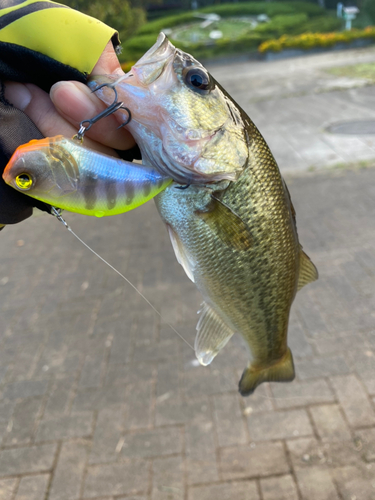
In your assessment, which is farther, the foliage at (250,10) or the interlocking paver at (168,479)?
the foliage at (250,10)

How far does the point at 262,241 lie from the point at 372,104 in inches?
424

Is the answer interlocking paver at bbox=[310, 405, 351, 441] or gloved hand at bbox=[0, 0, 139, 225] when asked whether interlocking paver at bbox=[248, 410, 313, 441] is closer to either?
interlocking paver at bbox=[310, 405, 351, 441]

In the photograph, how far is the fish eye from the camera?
4.57 feet

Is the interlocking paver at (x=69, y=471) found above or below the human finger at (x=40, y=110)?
below

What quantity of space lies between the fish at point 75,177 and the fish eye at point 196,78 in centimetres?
41

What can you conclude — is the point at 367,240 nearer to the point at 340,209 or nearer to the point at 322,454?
the point at 340,209

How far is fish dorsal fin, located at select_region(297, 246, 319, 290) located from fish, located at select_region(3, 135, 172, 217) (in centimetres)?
96

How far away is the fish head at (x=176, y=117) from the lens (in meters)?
1.33

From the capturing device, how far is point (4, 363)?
12.3ft

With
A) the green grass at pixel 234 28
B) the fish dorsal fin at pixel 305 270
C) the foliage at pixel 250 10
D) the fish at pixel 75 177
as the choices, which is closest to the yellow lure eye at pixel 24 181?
the fish at pixel 75 177

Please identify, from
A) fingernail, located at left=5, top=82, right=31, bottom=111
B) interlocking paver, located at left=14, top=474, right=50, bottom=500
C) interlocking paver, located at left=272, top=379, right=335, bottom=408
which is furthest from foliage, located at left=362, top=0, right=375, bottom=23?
interlocking paver, located at left=14, top=474, right=50, bottom=500

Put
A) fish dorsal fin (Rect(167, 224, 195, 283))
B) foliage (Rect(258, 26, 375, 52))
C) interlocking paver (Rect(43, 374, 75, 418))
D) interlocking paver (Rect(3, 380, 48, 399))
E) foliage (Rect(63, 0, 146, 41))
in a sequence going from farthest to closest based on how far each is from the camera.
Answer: foliage (Rect(258, 26, 375, 52)), foliage (Rect(63, 0, 146, 41)), interlocking paver (Rect(3, 380, 48, 399)), interlocking paver (Rect(43, 374, 75, 418)), fish dorsal fin (Rect(167, 224, 195, 283))

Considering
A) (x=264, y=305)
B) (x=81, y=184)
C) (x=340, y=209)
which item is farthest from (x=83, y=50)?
(x=340, y=209)

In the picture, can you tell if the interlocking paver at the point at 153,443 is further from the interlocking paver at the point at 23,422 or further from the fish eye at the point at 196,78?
the fish eye at the point at 196,78
